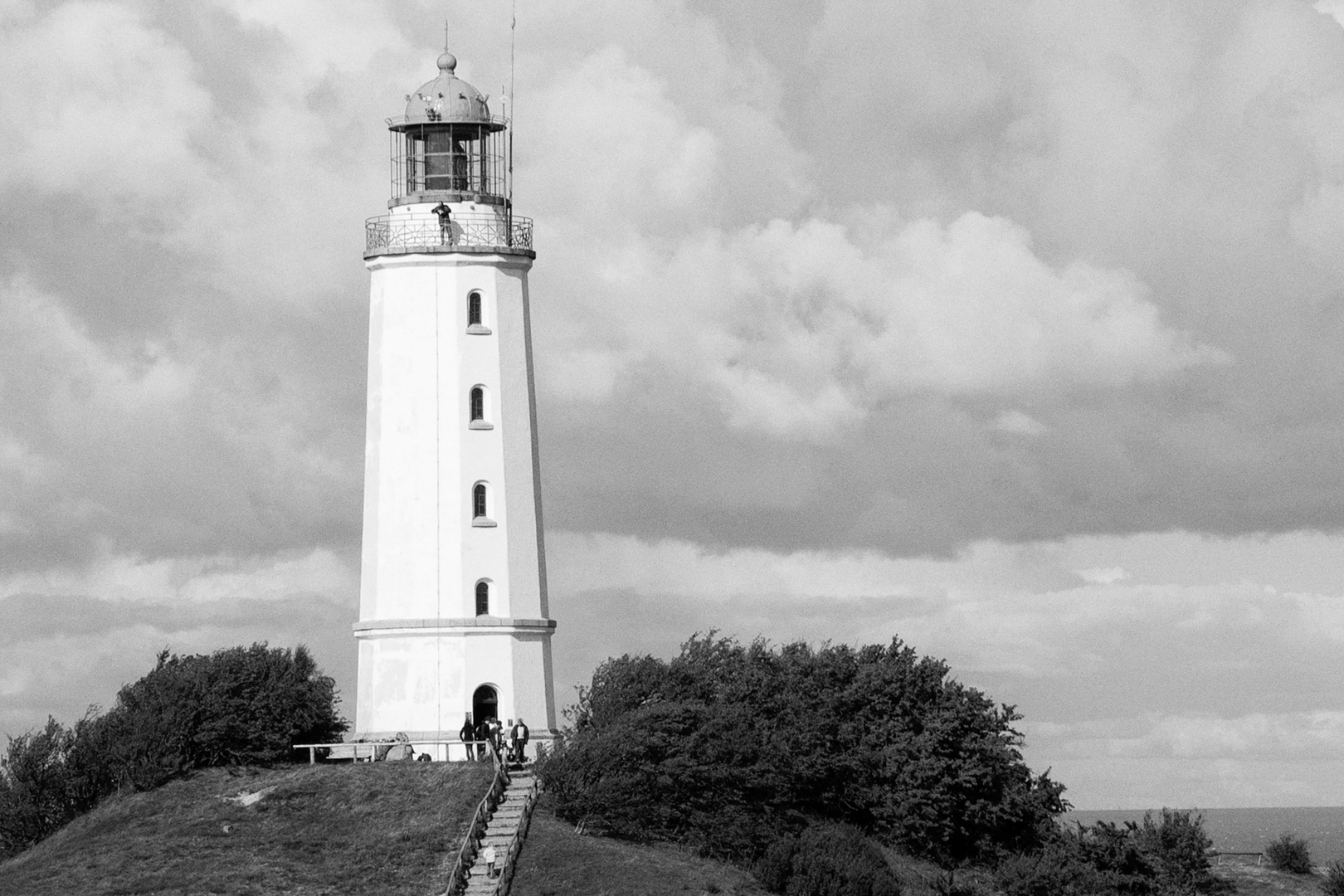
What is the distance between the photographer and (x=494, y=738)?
5875 cm

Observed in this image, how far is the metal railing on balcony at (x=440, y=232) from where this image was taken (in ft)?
206

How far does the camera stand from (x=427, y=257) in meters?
62.6

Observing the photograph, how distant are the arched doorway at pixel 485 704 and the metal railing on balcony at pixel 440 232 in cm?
1165

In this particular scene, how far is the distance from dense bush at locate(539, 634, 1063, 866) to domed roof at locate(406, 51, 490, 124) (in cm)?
1540

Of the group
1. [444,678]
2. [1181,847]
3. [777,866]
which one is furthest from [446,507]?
[1181,847]

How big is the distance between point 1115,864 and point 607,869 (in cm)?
1508

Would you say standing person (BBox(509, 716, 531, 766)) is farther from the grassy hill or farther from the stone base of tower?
the grassy hill

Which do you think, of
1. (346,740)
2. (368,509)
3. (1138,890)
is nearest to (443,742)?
(346,740)

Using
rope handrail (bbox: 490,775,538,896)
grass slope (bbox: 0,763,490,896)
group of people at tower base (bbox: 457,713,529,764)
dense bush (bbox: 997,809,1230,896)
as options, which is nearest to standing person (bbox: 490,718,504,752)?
group of people at tower base (bbox: 457,713,529,764)

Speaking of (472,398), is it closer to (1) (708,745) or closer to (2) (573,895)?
(1) (708,745)

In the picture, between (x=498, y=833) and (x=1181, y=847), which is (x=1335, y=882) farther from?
(x=498, y=833)

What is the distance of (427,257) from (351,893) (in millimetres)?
19659

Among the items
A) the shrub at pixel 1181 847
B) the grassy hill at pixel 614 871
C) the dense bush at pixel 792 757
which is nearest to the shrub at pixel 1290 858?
the shrub at pixel 1181 847

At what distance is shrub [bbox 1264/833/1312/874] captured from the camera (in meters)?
72.1
